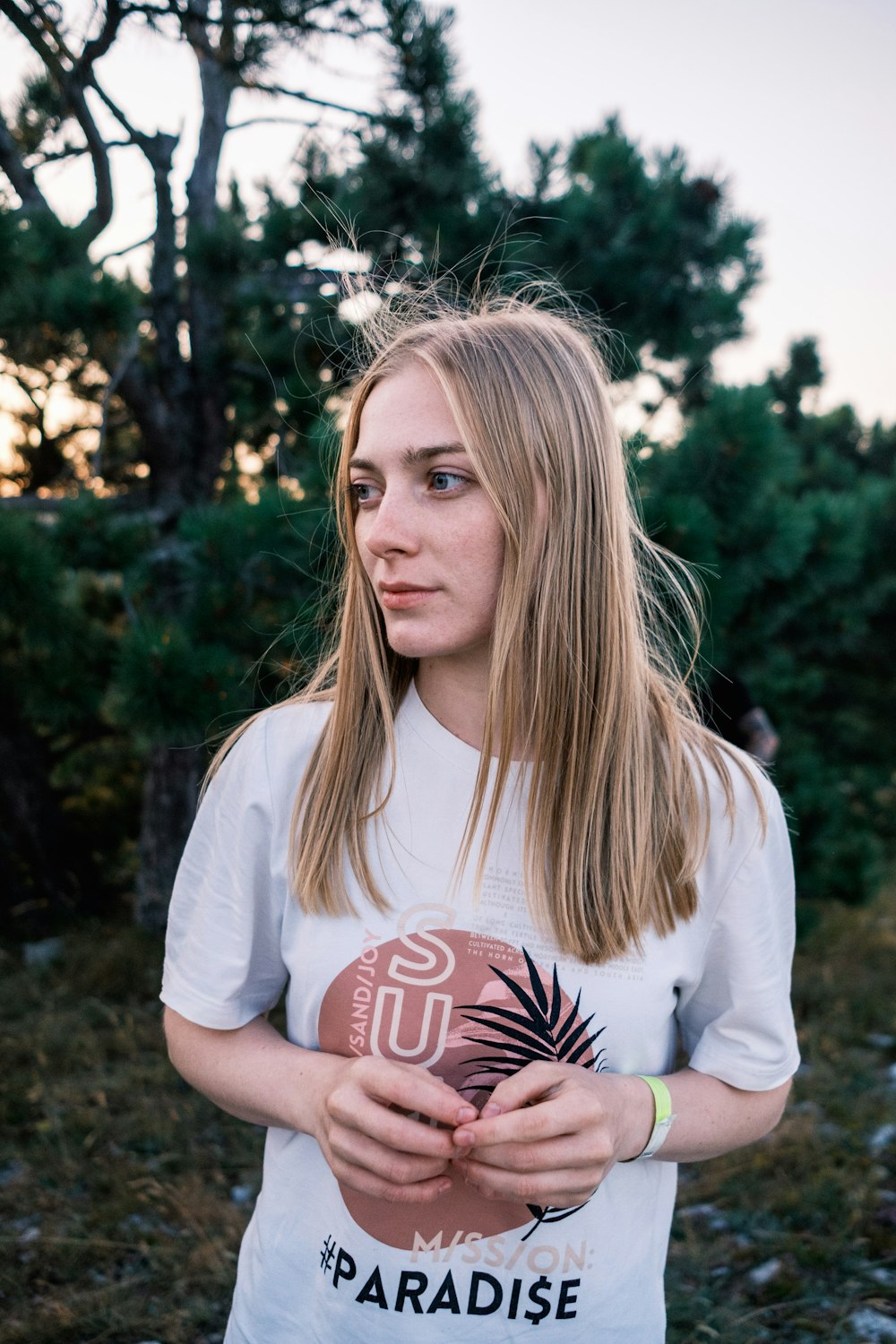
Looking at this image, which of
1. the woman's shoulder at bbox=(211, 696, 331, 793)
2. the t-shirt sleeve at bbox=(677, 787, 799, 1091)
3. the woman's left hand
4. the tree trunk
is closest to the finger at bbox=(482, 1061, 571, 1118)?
the woman's left hand

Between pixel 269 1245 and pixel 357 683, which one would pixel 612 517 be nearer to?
pixel 357 683

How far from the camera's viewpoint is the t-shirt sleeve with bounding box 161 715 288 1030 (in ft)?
3.70

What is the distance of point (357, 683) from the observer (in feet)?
4.07

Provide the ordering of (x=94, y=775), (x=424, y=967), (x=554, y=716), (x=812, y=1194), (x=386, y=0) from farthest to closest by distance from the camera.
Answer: (x=94, y=775), (x=386, y=0), (x=812, y=1194), (x=554, y=716), (x=424, y=967)

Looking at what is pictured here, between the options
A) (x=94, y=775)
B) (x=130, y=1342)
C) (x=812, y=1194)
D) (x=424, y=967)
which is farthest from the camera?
(x=94, y=775)

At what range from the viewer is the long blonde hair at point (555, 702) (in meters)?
1.10

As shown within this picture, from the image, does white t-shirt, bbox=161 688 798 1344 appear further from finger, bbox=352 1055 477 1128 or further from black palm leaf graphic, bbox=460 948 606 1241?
finger, bbox=352 1055 477 1128

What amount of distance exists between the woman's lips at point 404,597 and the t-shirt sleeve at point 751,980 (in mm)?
496

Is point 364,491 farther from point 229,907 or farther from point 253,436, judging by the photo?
point 253,436

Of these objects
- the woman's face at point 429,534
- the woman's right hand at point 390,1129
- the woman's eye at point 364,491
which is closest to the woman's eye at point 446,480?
the woman's face at point 429,534

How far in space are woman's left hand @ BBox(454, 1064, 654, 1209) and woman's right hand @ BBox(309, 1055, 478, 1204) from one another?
0.03m

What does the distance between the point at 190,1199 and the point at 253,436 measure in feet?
11.2

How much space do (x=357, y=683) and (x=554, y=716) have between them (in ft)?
0.87

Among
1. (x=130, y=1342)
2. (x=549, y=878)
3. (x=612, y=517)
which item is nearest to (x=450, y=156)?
(x=612, y=517)
